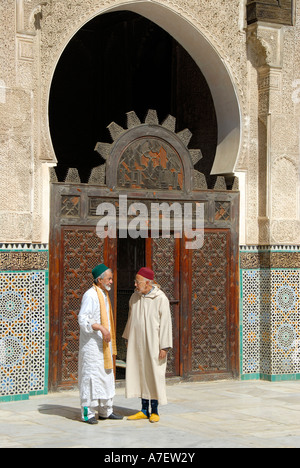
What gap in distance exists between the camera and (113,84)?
9875 millimetres

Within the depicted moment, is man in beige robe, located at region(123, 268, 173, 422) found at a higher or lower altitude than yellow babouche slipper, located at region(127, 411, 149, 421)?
higher

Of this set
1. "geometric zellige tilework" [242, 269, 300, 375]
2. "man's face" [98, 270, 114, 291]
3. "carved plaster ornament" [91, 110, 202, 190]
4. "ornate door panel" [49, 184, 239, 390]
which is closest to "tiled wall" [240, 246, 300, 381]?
"geometric zellige tilework" [242, 269, 300, 375]

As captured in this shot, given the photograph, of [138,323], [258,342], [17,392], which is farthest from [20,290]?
[258,342]

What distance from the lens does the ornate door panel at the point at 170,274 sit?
24.5ft

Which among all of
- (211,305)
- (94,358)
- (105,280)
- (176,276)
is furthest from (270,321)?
(94,358)

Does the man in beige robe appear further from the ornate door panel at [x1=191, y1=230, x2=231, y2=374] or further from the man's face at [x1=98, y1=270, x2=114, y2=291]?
the ornate door panel at [x1=191, y1=230, x2=231, y2=374]

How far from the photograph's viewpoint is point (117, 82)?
9.83 meters

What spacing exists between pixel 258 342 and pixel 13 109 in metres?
3.13

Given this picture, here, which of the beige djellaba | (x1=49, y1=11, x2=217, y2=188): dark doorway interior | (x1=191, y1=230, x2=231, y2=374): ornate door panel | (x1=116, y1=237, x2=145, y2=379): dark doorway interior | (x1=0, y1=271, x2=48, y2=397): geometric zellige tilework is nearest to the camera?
the beige djellaba

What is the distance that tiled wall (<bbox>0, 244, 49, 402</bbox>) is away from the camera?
257 inches

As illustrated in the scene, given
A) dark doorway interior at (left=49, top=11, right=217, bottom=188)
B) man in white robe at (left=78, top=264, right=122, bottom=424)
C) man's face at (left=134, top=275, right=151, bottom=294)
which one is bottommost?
man in white robe at (left=78, top=264, right=122, bottom=424)

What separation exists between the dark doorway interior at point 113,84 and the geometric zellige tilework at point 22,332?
2719 millimetres

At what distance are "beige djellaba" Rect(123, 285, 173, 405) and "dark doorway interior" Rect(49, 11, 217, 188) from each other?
125 inches

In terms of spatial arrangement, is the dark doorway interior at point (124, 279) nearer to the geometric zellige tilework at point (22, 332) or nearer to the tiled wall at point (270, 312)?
the tiled wall at point (270, 312)
